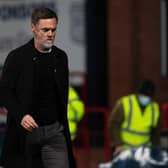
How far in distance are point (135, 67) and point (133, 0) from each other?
1027 millimetres

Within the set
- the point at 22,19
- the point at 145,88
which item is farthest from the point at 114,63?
the point at 145,88

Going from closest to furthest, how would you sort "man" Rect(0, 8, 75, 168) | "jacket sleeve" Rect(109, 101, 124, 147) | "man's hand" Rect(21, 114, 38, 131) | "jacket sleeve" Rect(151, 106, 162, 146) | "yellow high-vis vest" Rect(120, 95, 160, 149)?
"man's hand" Rect(21, 114, 38, 131) → "man" Rect(0, 8, 75, 168) → "jacket sleeve" Rect(109, 101, 124, 147) → "yellow high-vis vest" Rect(120, 95, 160, 149) → "jacket sleeve" Rect(151, 106, 162, 146)

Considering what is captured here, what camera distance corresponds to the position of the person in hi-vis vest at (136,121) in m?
9.99

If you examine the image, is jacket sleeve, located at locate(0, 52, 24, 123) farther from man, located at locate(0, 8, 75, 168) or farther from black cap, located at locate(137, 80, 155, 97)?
black cap, located at locate(137, 80, 155, 97)

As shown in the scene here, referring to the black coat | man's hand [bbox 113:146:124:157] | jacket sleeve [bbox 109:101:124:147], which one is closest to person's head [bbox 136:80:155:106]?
jacket sleeve [bbox 109:101:124:147]

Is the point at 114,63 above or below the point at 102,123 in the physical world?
above

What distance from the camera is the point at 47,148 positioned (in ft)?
22.3

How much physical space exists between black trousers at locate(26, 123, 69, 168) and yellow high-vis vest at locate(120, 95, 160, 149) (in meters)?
3.29

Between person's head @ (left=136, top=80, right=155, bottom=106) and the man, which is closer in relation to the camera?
the man

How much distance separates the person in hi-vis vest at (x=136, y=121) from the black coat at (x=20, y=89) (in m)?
3.17

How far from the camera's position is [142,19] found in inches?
561

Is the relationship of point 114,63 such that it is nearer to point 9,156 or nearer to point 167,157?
point 167,157

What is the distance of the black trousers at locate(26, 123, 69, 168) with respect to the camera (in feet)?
22.1

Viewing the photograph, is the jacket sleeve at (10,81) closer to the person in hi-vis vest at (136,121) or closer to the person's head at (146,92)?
the person in hi-vis vest at (136,121)
